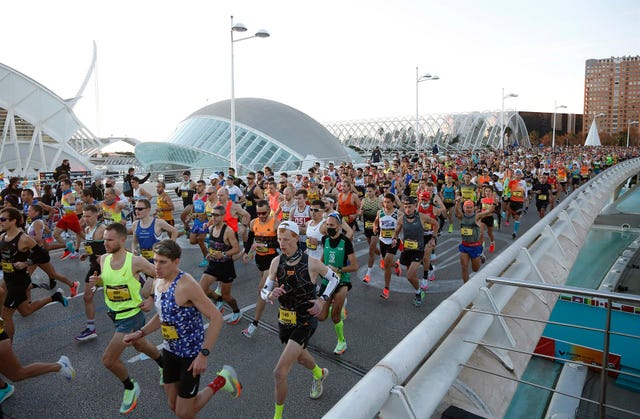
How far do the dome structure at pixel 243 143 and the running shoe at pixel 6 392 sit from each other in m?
27.6

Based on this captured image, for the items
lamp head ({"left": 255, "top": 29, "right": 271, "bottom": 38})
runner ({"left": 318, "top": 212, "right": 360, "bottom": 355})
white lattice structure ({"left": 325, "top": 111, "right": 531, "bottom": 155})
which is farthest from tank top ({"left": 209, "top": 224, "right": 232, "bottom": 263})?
white lattice structure ({"left": 325, "top": 111, "right": 531, "bottom": 155})

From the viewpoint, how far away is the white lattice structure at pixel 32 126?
37625mm

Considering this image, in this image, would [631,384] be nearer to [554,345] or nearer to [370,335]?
[554,345]

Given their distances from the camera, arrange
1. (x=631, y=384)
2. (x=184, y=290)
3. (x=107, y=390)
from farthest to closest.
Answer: (x=631, y=384) < (x=107, y=390) < (x=184, y=290)

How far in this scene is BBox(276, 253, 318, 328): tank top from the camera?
13.2ft

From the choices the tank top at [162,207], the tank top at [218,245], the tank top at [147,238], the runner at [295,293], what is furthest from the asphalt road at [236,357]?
the tank top at [162,207]

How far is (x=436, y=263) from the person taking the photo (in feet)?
31.4

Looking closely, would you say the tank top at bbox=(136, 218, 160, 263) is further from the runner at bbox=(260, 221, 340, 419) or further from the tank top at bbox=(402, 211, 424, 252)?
the tank top at bbox=(402, 211, 424, 252)

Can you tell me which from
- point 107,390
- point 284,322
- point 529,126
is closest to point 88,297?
point 107,390

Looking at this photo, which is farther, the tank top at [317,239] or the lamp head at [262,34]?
the lamp head at [262,34]

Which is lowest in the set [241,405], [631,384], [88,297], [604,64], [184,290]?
[631,384]

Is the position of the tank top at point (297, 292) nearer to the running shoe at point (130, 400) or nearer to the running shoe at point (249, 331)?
the running shoe at point (130, 400)

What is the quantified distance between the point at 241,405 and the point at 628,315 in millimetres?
4321

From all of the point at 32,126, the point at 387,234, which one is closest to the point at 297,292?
the point at 387,234
